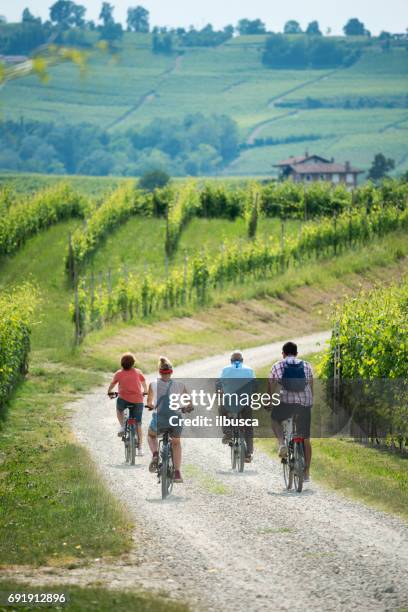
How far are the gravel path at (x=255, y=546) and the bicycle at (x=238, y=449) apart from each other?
0.19 m

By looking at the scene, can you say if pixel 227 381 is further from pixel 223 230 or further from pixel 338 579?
pixel 223 230

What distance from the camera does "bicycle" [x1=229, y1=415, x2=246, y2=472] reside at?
1777cm

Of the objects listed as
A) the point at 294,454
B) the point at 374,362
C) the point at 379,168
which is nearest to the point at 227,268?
the point at 374,362

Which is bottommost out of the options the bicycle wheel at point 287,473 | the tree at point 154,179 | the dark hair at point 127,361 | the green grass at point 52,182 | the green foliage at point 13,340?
the tree at point 154,179

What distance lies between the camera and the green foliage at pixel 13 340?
2521 cm

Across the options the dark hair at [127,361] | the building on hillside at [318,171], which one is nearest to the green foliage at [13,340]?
the dark hair at [127,361]

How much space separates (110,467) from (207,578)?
24.9 feet

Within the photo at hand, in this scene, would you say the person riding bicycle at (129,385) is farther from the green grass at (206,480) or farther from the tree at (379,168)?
the tree at (379,168)

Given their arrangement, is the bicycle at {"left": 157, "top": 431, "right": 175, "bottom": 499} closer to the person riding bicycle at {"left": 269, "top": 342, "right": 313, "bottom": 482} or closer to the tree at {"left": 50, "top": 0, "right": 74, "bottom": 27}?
the person riding bicycle at {"left": 269, "top": 342, "right": 313, "bottom": 482}

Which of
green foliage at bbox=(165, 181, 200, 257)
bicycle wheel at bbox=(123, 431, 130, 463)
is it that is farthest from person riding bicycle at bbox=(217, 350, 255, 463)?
green foliage at bbox=(165, 181, 200, 257)

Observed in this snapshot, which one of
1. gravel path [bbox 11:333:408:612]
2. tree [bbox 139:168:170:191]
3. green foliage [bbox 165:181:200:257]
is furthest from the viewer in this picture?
tree [bbox 139:168:170:191]

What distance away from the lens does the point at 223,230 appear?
67.5 metres

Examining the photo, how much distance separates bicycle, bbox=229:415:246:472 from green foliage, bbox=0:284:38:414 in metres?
7.45

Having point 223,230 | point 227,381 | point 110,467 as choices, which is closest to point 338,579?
point 227,381
